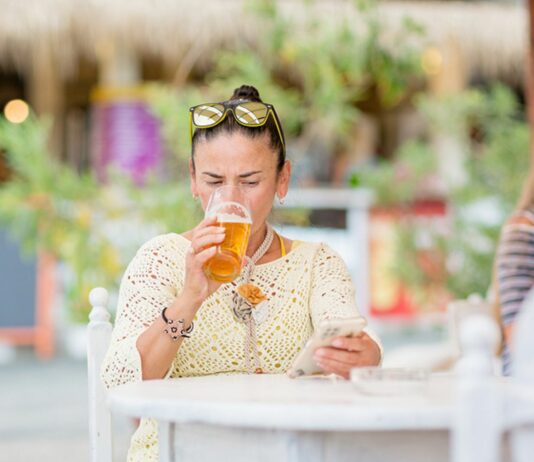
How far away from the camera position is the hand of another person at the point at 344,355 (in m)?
1.96

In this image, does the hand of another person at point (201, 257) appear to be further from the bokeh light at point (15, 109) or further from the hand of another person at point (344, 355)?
the bokeh light at point (15, 109)

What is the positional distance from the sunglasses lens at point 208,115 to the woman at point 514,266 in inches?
54.1

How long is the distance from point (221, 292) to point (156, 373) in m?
0.29

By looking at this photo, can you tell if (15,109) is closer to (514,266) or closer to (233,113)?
(514,266)

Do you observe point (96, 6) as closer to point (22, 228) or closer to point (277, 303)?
point (22, 228)

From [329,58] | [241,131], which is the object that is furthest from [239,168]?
[329,58]

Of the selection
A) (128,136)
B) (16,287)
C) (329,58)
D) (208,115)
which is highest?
(128,136)

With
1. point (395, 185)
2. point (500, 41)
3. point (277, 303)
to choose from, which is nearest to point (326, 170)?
point (500, 41)

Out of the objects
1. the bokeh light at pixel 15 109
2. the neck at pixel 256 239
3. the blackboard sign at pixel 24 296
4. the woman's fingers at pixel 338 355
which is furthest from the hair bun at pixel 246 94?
the bokeh light at pixel 15 109

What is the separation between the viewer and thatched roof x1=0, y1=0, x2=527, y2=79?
29.4 feet

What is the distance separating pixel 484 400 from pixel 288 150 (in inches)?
63.5

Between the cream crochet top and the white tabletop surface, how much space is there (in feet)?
0.96

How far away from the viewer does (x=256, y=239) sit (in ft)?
8.13

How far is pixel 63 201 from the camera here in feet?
16.8
